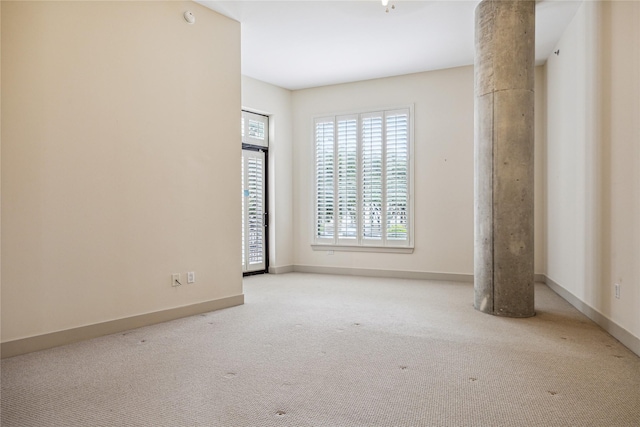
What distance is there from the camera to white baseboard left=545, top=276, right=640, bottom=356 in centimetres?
322

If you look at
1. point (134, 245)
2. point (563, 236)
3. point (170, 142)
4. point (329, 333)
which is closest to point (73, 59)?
point (170, 142)

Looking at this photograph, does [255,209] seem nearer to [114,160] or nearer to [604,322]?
[114,160]

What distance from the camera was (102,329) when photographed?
3.69 meters

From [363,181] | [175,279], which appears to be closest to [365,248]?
[363,181]

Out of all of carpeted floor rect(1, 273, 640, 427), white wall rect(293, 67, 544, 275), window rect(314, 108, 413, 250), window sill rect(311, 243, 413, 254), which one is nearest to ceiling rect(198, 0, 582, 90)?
white wall rect(293, 67, 544, 275)

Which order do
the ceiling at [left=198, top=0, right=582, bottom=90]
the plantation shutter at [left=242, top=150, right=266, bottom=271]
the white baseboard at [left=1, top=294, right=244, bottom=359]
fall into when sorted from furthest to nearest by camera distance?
the plantation shutter at [left=242, top=150, right=266, bottom=271], the ceiling at [left=198, top=0, right=582, bottom=90], the white baseboard at [left=1, top=294, right=244, bottom=359]

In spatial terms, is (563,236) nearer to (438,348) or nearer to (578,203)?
(578,203)

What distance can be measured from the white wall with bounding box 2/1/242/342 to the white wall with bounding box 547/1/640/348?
358cm

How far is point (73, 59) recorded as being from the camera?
3.52 m

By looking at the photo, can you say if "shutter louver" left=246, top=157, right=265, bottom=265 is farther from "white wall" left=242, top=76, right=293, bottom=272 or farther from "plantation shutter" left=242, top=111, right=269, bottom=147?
"plantation shutter" left=242, top=111, right=269, bottom=147

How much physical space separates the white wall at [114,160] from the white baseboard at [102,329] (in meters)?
0.06

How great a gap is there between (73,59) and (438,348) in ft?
11.9

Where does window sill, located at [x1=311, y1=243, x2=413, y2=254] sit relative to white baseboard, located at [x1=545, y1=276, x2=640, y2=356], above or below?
above

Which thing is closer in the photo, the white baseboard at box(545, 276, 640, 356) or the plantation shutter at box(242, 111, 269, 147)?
the white baseboard at box(545, 276, 640, 356)
